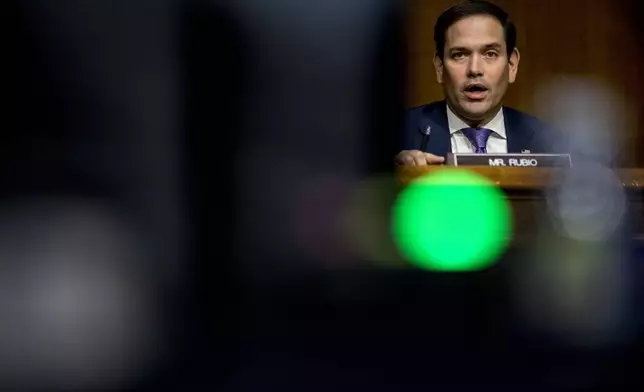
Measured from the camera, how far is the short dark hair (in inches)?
72.9

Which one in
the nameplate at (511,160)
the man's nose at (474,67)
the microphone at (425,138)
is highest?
the man's nose at (474,67)

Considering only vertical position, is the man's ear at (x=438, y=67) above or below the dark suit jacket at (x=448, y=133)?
above

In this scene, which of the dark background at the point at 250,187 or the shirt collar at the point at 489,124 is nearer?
the shirt collar at the point at 489,124

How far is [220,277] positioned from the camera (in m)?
1.99

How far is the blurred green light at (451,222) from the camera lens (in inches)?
72.5

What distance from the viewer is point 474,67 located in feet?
6.07

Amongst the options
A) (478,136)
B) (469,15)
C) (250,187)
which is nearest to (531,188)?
(478,136)

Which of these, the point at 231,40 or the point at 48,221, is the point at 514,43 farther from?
the point at 48,221

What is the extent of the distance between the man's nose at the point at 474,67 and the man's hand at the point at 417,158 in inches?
9.2

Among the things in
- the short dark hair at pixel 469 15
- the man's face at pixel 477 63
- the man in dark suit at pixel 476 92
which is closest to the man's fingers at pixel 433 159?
the man in dark suit at pixel 476 92

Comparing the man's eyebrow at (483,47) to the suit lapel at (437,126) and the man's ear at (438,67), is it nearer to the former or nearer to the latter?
the man's ear at (438,67)

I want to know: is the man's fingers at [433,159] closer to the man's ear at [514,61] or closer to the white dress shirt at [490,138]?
→ the white dress shirt at [490,138]

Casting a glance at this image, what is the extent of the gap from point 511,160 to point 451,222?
0.26 m

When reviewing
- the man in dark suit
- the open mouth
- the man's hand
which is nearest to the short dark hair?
the man in dark suit
